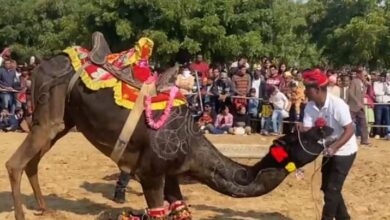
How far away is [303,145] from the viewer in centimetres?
596

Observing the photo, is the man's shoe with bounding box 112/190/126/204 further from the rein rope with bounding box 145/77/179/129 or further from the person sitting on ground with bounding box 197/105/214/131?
the person sitting on ground with bounding box 197/105/214/131

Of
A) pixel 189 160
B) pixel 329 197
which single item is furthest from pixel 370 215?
pixel 189 160

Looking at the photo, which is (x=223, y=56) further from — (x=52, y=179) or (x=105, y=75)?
(x=105, y=75)

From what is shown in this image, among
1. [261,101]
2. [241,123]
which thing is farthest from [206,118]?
[261,101]

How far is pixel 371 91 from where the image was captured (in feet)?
55.5

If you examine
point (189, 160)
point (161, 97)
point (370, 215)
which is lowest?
point (370, 215)

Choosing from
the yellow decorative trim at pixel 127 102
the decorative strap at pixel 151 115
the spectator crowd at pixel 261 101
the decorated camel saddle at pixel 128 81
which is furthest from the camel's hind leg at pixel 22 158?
the spectator crowd at pixel 261 101

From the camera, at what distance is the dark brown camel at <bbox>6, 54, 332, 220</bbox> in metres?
6.25

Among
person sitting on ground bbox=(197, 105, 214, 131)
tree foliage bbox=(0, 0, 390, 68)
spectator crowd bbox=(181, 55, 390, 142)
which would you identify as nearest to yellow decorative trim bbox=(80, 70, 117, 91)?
spectator crowd bbox=(181, 55, 390, 142)

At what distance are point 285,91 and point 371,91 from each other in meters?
2.16

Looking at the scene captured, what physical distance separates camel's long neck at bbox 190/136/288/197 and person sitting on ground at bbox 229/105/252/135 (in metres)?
9.71

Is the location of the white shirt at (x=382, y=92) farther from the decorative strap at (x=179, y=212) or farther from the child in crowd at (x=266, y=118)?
the decorative strap at (x=179, y=212)

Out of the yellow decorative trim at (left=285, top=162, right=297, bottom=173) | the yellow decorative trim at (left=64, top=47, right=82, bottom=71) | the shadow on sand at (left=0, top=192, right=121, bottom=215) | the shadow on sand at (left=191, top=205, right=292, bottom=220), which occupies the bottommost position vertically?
the shadow on sand at (left=191, top=205, right=292, bottom=220)

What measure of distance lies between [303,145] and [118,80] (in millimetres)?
2197
